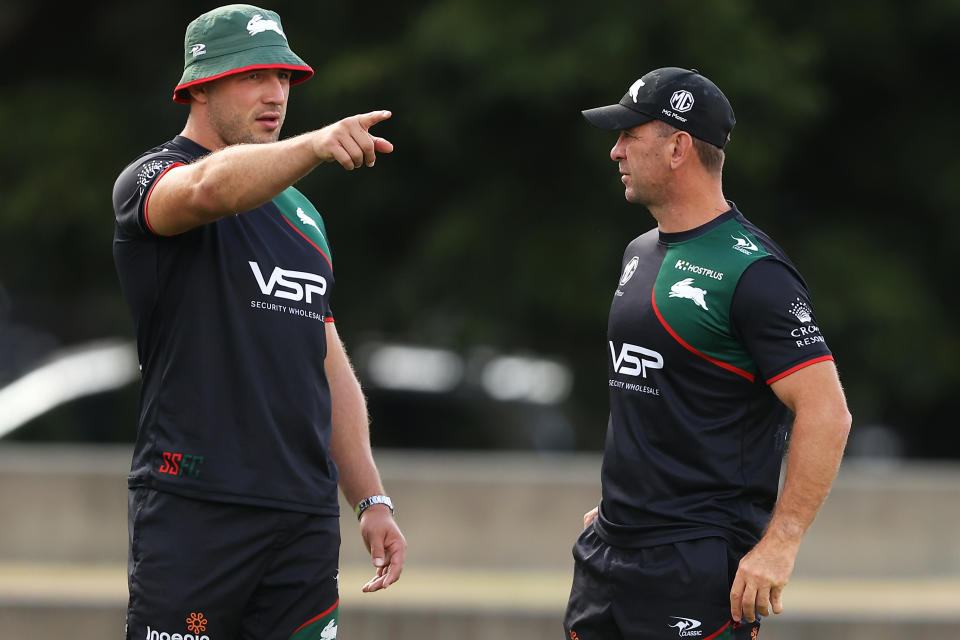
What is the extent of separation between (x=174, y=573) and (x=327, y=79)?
8.90m

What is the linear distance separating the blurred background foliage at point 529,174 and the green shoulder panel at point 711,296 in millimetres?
7517

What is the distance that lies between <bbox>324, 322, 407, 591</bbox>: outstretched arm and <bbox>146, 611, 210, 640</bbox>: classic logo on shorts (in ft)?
2.01

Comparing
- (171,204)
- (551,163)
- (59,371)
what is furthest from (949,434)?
(171,204)

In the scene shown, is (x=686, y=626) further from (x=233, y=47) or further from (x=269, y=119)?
(x=233, y=47)

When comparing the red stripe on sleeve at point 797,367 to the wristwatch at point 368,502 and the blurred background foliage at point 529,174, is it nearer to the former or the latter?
→ the wristwatch at point 368,502

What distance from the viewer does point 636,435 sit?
4.24m

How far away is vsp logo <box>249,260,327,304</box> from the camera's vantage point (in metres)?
3.92

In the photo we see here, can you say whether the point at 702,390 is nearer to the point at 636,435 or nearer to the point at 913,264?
the point at 636,435

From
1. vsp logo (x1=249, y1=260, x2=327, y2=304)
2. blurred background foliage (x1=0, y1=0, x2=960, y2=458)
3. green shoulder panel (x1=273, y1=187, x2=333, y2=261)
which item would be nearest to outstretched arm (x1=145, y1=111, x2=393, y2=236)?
vsp logo (x1=249, y1=260, x2=327, y2=304)

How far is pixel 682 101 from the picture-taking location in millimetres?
4293

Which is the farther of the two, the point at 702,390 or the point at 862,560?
the point at 862,560

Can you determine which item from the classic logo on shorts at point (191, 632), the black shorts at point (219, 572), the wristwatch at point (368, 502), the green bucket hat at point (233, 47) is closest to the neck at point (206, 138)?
the green bucket hat at point (233, 47)

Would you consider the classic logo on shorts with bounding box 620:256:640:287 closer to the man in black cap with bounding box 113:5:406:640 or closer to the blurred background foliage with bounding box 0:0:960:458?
the man in black cap with bounding box 113:5:406:640

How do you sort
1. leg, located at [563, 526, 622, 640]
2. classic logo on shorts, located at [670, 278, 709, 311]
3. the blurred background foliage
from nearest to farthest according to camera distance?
classic logo on shorts, located at [670, 278, 709, 311], leg, located at [563, 526, 622, 640], the blurred background foliage
